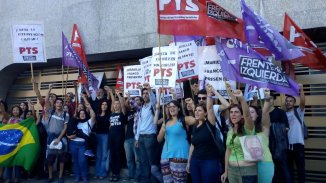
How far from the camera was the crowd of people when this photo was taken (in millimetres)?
5062

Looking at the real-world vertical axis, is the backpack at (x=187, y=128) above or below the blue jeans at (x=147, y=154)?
above

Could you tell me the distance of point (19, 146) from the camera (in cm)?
891

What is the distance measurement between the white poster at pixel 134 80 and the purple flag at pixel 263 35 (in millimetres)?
3278

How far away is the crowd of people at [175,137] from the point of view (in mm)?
5062

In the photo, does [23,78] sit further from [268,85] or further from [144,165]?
[268,85]

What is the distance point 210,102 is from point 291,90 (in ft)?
4.11

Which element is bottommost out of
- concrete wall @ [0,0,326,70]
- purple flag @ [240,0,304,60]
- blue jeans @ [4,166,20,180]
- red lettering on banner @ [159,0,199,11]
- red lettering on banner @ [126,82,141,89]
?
blue jeans @ [4,166,20,180]

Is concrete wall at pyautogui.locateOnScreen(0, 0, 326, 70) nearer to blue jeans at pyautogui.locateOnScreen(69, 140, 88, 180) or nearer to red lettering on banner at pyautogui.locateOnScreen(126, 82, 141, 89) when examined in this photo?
red lettering on banner at pyautogui.locateOnScreen(126, 82, 141, 89)

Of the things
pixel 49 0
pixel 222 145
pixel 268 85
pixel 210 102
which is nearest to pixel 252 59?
pixel 268 85

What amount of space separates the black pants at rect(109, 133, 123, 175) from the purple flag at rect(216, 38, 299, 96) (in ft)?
11.2

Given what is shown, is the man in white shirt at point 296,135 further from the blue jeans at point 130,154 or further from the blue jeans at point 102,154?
the blue jeans at point 102,154

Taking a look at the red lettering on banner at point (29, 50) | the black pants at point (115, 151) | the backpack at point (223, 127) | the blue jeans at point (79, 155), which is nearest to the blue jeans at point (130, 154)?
the black pants at point (115, 151)

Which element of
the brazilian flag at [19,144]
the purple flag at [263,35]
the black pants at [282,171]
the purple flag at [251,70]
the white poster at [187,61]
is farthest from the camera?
the brazilian flag at [19,144]

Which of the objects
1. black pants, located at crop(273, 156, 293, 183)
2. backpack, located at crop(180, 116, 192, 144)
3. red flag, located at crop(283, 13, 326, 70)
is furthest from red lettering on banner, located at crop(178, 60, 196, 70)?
black pants, located at crop(273, 156, 293, 183)
